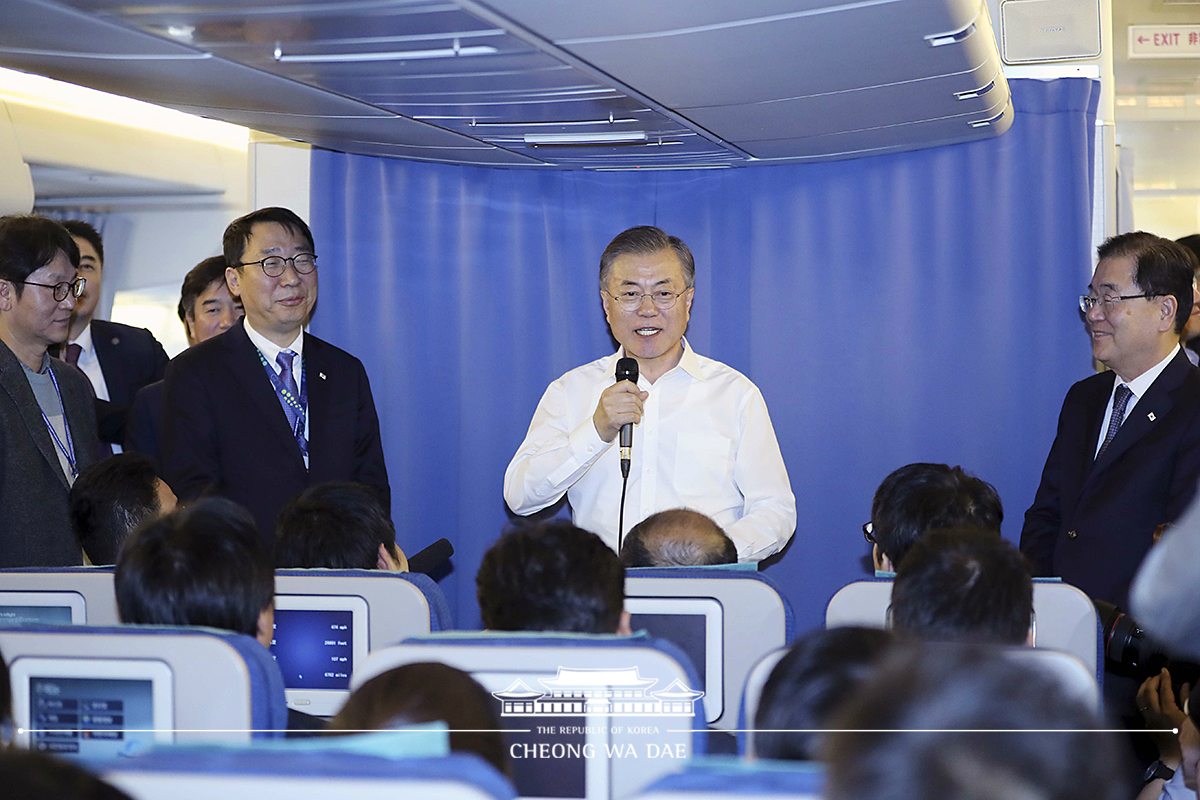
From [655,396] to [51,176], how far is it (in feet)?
9.84

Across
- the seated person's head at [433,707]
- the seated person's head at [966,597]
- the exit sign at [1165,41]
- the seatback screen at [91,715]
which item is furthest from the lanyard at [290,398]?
the exit sign at [1165,41]

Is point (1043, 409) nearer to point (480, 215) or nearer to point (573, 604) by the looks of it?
point (480, 215)

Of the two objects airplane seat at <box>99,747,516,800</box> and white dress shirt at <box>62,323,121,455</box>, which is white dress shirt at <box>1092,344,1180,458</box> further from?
white dress shirt at <box>62,323,121,455</box>

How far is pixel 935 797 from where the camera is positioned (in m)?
0.77

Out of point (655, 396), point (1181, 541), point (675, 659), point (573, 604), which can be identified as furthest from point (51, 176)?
point (1181, 541)

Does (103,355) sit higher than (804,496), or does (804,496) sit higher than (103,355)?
(103,355)

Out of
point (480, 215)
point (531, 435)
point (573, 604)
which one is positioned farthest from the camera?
point (480, 215)

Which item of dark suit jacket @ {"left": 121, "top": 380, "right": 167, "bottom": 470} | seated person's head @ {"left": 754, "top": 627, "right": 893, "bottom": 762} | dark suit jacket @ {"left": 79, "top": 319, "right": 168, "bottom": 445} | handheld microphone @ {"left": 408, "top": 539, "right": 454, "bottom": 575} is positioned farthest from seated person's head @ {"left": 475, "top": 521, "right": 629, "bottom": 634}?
dark suit jacket @ {"left": 79, "top": 319, "right": 168, "bottom": 445}

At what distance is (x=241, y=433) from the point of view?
3.52m

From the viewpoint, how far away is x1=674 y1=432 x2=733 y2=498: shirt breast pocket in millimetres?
3510

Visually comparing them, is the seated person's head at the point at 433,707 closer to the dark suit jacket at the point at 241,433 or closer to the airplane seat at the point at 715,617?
the airplane seat at the point at 715,617

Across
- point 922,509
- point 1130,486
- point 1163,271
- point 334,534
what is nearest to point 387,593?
point 334,534

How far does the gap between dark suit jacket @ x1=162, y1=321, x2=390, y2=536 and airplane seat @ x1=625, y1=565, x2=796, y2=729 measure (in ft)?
5.72

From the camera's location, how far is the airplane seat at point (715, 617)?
6.98ft
